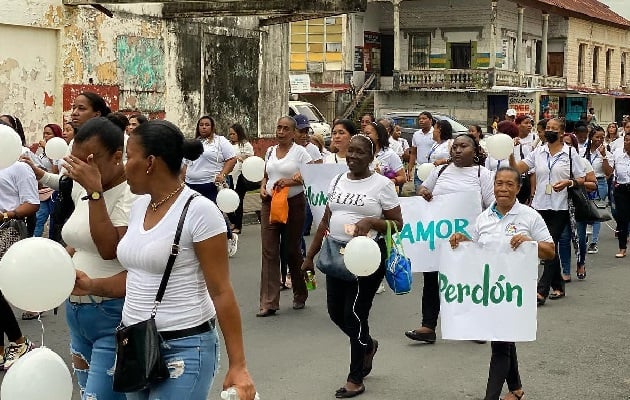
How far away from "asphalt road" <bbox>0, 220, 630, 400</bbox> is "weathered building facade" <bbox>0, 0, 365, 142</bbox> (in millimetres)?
7164

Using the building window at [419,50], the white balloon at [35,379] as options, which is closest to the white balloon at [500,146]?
the white balloon at [35,379]

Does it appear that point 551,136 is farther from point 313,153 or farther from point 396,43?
point 396,43

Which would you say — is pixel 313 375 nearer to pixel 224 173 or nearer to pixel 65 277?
pixel 65 277

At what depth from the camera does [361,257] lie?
19.6 feet

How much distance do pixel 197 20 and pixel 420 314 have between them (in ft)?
38.3

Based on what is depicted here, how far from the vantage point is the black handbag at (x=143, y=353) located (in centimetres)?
355

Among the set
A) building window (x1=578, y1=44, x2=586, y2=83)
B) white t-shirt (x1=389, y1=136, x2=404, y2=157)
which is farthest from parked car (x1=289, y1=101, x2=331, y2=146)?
building window (x1=578, y1=44, x2=586, y2=83)

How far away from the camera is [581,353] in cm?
744

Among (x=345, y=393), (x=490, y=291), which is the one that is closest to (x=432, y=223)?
(x=490, y=291)

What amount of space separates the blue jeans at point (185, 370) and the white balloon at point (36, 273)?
481mm

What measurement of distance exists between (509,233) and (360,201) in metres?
1.01

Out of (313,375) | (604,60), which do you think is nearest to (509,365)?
(313,375)

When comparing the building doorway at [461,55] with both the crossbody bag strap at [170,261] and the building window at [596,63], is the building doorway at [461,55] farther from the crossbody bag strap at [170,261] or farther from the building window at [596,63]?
the crossbody bag strap at [170,261]

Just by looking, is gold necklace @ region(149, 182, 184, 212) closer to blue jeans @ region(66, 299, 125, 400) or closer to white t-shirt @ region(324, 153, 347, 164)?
blue jeans @ region(66, 299, 125, 400)
